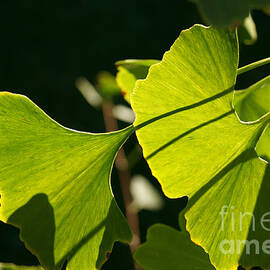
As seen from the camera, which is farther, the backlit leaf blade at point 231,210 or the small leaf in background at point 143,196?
the small leaf in background at point 143,196

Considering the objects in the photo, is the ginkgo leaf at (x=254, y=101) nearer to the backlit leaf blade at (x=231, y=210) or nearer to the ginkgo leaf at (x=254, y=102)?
the ginkgo leaf at (x=254, y=102)

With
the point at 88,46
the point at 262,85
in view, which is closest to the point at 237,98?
the point at 262,85

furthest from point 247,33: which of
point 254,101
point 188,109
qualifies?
point 188,109

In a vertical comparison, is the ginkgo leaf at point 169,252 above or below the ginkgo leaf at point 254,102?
below

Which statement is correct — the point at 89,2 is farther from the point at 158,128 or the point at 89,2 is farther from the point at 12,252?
the point at 158,128

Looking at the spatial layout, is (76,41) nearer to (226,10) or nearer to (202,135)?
(202,135)

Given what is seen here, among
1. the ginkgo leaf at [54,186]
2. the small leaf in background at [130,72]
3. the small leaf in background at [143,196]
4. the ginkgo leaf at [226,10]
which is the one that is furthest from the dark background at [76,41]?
the ginkgo leaf at [226,10]

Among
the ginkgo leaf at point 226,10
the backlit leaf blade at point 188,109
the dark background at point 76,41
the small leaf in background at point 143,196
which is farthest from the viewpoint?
the dark background at point 76,41
